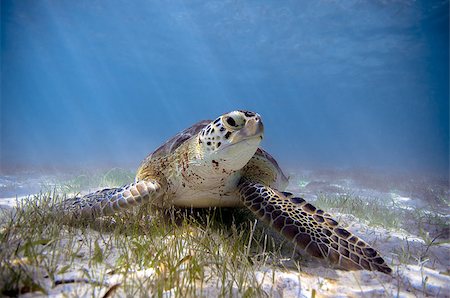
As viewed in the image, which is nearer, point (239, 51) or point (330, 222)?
point (330, 222)

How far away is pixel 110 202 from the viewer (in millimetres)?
2826

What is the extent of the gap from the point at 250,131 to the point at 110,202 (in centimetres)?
168

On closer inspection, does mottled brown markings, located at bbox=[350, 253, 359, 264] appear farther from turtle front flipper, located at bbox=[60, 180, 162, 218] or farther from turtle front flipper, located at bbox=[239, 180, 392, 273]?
turtle front flipper, located at bbox=[60, 180, 162, 218]

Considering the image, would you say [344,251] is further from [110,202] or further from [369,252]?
[110,202]

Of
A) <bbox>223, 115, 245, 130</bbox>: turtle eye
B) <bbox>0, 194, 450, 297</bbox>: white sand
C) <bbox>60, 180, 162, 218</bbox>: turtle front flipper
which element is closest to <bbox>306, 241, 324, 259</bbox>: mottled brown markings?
<bbox>0, 194, 450, 297</bbox>: white sand

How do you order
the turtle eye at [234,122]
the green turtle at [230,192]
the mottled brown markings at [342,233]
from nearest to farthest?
the green turtle at [230,192], the mottled brown markings at [342,233], the turtle eye at [234,122]

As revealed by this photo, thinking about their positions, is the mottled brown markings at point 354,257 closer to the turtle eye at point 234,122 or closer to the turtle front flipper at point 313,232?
the turtle front flipper at point 313,232

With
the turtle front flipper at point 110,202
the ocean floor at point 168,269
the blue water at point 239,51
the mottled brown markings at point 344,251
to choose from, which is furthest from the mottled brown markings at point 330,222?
the blue water at point 239,51

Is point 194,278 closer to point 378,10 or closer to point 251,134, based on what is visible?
point 251,134

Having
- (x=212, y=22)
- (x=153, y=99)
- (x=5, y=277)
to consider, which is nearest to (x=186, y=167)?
(x=5, y=277)

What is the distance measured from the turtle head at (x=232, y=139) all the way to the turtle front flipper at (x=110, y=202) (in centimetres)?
81

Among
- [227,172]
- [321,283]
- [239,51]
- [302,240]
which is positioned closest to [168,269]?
[321,283]

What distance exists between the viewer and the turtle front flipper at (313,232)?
2182mm

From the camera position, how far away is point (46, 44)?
38.8 meters
